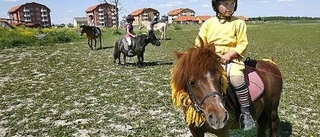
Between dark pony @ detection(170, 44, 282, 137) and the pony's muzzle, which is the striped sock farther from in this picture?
the pony's muzzle

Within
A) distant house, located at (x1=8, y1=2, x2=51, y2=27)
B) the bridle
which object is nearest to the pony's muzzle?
the bridle

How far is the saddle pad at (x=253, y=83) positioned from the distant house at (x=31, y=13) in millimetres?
136493

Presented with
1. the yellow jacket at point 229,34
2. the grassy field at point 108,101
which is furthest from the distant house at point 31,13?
the yellow jacket at point 229,34

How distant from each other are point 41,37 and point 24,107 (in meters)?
23.4

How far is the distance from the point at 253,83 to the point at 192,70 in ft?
4.56

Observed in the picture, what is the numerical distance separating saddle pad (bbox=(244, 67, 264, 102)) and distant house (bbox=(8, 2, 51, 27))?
448 feet

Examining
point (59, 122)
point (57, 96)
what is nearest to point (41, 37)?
point (57, 96)

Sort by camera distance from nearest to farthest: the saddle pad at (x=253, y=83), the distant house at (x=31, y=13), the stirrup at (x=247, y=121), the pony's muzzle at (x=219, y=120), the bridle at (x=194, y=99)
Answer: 1. the pony's muzzle at (x=219, y=120)
2. the bridle at (x=194, y=99)
3. the stirrup at (x=247, y=121)
4. the saddle pad at (x=253, y=83)
5. the distant house at (x=31, y=13)

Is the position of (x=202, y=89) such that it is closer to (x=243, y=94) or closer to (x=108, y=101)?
(x=243, y=94)

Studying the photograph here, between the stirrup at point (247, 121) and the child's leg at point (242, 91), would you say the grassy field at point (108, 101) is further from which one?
the stirrup at point (247, 121)

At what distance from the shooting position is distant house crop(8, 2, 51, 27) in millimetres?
133875

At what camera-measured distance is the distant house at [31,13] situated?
134 meters

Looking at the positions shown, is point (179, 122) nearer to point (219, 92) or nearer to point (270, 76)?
point (270, 76)

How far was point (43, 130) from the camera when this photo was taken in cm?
658
